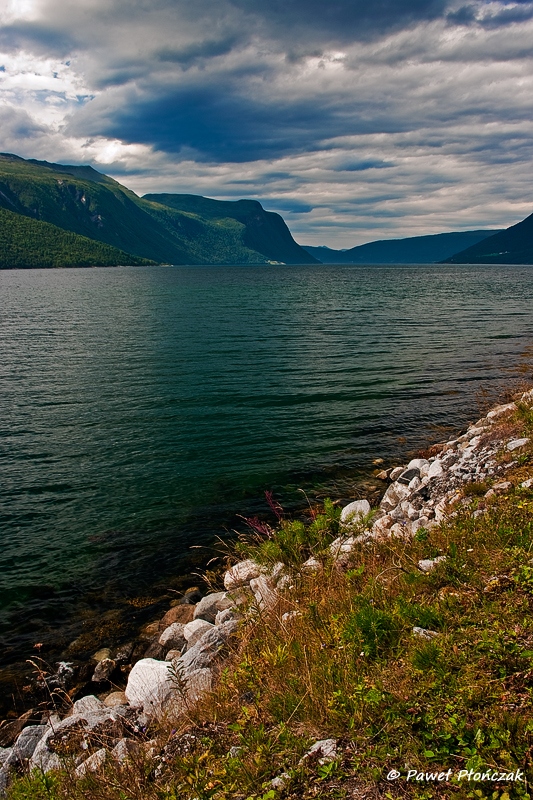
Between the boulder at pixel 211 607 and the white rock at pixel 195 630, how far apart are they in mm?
776

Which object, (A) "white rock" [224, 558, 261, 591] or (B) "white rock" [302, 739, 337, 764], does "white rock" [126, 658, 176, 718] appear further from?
(A) "white rock" [224, 558, 261, 591]

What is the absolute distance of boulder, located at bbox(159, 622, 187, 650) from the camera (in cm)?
988

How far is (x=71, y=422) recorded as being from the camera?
24.2m

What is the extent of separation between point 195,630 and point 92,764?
3896 mm

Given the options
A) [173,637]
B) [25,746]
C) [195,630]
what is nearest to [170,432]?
[173,637]

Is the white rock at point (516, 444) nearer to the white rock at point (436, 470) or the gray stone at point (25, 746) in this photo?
the white rock at point (436, 470)

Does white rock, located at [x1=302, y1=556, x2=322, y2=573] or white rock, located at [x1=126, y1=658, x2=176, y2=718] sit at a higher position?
white rock, located at [x1=302, y1=556, x2=322, y2=573]

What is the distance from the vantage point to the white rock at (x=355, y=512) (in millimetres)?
12016

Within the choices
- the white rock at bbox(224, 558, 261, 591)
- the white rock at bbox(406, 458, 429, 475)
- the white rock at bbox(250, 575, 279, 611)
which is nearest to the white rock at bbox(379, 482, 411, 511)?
the white rock at bbox(406, 458, 429, 475)

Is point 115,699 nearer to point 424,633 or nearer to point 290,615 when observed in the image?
point 290,615

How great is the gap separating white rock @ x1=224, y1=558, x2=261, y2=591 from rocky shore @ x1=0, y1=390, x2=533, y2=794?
29 mm

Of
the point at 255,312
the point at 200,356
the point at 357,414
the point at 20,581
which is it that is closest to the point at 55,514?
the point at 20,581

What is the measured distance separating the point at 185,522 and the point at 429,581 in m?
10.4

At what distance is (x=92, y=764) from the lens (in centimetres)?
559
